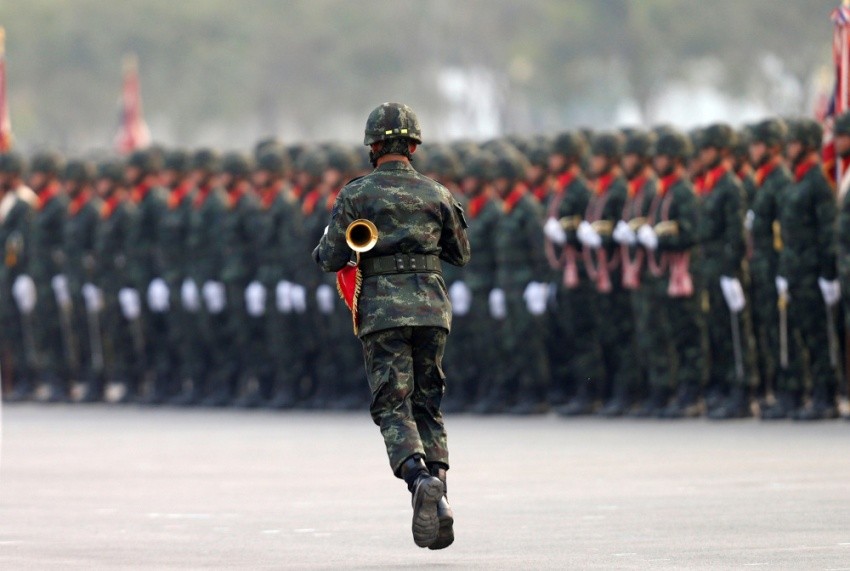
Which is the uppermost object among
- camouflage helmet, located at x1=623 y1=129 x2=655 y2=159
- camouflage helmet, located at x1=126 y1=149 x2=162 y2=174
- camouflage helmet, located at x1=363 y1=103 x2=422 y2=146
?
camouflage helmet, located at x1=126 y1=149 x2=162 y2=174

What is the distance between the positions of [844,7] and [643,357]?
3.09 metres

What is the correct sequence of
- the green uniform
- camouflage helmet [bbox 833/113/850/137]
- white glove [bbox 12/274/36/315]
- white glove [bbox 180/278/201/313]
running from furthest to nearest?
1. white glove [bbox 12/274/36/315]
2. white glove [bbox 180/278/201/313]
3. camouflage helmet [bbox 833/113/850/137]
4. the green uniform

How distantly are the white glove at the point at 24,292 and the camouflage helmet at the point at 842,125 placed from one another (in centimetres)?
844

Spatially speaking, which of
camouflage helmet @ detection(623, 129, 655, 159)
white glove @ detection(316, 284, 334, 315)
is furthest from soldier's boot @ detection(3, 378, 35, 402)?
camouflage helmet @ detection(623, 129, 655, 159)

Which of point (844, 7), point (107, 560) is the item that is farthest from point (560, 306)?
point (107, 560)

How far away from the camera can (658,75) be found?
200ft

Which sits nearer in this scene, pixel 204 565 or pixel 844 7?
pixel 204 565

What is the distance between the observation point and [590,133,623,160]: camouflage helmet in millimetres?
18734

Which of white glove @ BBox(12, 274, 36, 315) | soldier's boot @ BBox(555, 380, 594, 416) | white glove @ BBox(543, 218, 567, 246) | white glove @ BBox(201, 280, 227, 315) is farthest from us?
white glove @ BBox(12, 274, 36, 315)

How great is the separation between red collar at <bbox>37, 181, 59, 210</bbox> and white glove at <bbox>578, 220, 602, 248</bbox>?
5.77m

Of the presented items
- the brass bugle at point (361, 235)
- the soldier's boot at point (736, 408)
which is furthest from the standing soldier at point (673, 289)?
the brass bugle at point (361, 235)

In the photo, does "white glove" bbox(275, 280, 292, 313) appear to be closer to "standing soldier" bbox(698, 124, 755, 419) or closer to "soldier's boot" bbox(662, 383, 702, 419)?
"soldier's boot" bbox(662, 383, 702, 419)

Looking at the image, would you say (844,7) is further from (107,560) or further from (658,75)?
(658,75)

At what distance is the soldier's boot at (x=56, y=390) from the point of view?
73.1 feet
